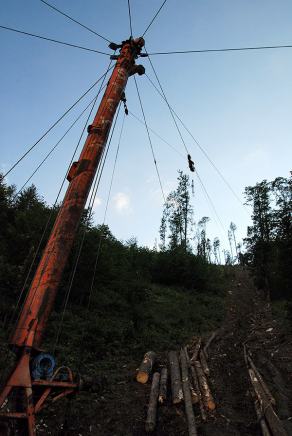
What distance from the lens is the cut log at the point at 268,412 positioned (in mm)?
6121

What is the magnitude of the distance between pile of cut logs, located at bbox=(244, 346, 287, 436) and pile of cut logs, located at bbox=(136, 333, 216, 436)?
120 centimetres

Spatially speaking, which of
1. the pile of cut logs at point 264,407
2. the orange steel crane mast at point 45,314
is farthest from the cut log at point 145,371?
the orange steel crane mast at point 45,314

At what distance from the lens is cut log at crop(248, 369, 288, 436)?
241 inches

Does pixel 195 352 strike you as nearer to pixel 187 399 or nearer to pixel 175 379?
pixel 175 379

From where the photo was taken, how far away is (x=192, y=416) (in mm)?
6906

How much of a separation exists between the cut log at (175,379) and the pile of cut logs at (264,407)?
1982 millimetres

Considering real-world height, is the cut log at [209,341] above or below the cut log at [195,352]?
above

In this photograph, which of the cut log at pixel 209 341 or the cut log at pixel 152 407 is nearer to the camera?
the cut log at pixel 152 407

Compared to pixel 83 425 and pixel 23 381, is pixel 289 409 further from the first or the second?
pixel 23 381

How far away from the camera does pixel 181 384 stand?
8672 millimetres

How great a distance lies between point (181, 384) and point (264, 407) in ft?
8.02

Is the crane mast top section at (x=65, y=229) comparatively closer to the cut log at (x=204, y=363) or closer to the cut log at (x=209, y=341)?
the cut log at (x=204, y=363)

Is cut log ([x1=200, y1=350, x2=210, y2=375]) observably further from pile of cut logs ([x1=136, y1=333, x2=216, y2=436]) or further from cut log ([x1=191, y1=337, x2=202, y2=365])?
cut log ([x1=191, y1=337, x2=202, y2=365])

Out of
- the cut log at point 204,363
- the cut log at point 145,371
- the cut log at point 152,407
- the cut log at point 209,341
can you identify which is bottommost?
the cut log at point 152,407
